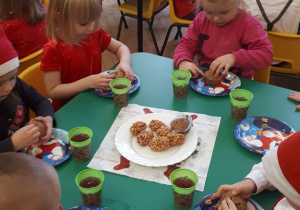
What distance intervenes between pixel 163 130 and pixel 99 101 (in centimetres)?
38

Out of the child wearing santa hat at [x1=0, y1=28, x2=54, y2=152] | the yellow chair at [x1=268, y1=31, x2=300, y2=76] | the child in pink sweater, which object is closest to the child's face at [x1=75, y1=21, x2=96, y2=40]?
the child wearing santa hat at [x1=0, y1=28, x2=54, y2=152]

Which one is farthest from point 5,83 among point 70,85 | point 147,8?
point 147,8

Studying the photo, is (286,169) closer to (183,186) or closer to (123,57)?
(183,186)

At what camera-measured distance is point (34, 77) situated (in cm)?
167

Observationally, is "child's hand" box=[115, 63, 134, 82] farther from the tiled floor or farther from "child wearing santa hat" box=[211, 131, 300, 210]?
the tiled floor

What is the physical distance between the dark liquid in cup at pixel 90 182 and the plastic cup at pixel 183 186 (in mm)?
238

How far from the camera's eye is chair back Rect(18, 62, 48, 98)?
1.62m

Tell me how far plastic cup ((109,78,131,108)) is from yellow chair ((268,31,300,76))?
1342mm

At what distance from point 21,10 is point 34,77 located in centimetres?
70

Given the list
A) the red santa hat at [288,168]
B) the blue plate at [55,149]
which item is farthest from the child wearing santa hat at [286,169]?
the blue plate at [55,149]

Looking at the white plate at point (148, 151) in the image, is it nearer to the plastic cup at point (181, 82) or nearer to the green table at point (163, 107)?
the green table at point (163, 107)

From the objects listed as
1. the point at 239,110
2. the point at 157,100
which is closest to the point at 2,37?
the point at 157,100

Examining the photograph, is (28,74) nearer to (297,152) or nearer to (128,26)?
(297,152)

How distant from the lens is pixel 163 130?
1.28 m
